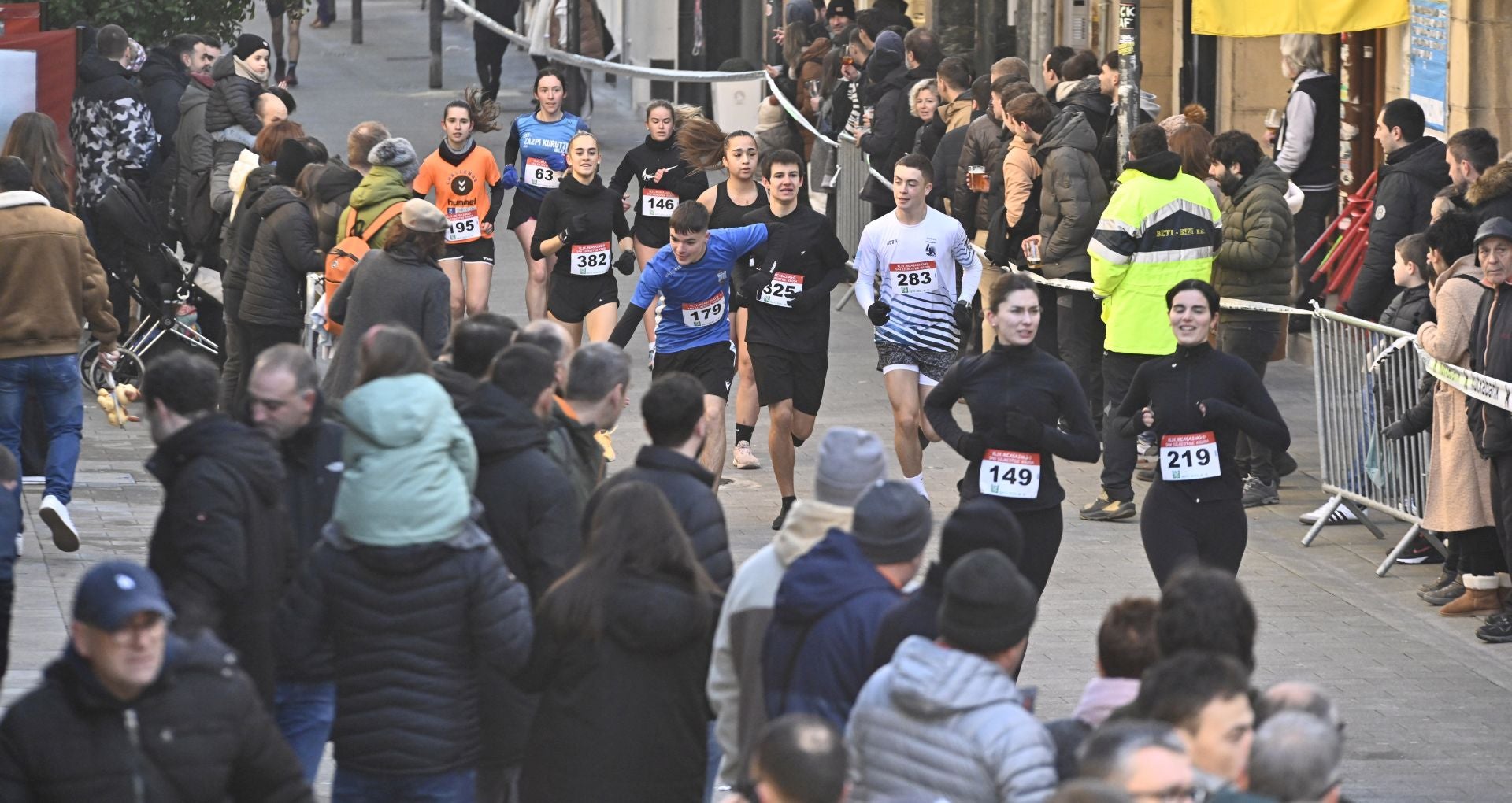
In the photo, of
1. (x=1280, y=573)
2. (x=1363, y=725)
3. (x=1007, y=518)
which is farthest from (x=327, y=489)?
(x=1280, y=573)

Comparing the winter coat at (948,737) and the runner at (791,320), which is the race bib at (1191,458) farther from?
the winter coat at (948,737)

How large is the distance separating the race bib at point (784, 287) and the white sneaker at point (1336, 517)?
8.95 feet

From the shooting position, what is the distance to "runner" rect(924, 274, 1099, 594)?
8219 mm

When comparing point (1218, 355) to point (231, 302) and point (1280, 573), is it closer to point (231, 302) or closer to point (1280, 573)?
point (1280, 573)

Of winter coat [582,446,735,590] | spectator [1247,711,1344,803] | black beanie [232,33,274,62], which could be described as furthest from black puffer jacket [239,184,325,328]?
spectator [1247,711,1344,803]

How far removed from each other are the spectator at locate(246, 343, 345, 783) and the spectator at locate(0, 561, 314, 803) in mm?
1599

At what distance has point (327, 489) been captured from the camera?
21.2 feet

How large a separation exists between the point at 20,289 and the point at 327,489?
4066 mm

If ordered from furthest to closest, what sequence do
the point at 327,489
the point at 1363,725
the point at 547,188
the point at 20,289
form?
the point at 547,188
the point at 20,289
the point at 1363,725
the point at 327,489

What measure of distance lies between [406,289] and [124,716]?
16.7ft

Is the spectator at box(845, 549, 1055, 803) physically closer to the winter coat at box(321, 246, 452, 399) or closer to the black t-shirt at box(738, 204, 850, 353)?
the winter coat at box(321, 246, 452, 399)

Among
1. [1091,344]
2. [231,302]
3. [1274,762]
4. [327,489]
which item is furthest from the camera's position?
[1091,344]

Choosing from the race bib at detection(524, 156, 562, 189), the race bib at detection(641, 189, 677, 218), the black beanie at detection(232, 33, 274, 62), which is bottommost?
the race bib at detection(641, 189, 677, 218)

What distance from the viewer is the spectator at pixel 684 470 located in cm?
604
